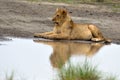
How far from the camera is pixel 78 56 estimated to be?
13.6 m

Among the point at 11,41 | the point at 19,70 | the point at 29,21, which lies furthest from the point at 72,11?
the point at 19,70

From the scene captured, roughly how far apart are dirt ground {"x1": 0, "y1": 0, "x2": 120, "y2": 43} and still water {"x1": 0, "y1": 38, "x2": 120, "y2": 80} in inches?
51.0

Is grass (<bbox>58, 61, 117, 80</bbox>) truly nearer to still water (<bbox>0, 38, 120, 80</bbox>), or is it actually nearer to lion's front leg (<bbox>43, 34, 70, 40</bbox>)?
still water (<bbox>0, 38, 120, 80</bbox>)

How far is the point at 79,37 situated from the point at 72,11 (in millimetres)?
6270

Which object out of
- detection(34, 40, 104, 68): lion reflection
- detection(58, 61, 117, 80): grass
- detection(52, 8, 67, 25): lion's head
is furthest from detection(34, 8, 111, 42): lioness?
detection(58, 61, 117, 80): grass

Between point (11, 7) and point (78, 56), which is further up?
point (78, 56)

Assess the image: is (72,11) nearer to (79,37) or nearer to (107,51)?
(79,37)

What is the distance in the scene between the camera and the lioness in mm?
16766

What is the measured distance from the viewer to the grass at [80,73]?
10.3 metres

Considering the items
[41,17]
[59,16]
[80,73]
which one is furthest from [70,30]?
[80,73]

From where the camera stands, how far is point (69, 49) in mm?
14906

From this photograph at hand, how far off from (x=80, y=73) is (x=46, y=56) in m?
3.05

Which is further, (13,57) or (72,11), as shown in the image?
(72,11)

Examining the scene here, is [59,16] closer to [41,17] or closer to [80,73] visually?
[41,17]
